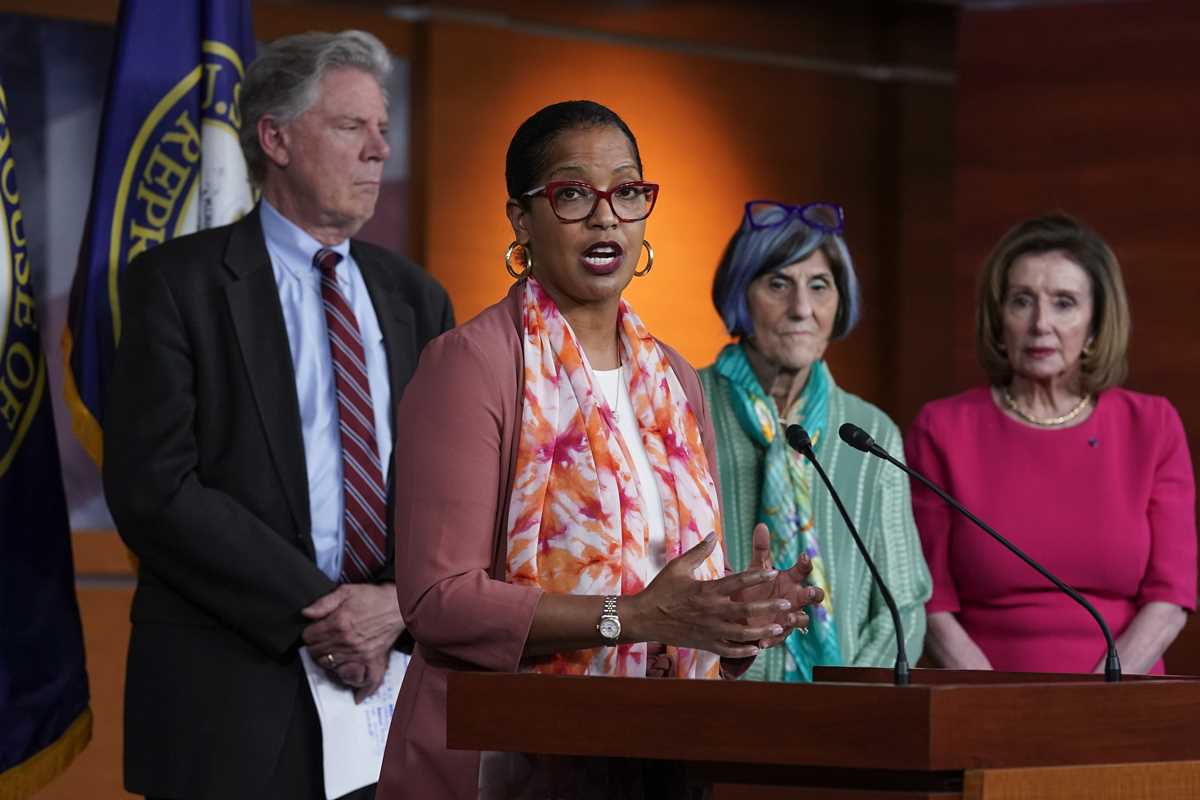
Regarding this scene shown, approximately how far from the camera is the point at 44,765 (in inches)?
131

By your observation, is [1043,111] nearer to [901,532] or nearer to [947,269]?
[947,269]

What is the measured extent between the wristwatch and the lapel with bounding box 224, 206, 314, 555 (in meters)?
1.25

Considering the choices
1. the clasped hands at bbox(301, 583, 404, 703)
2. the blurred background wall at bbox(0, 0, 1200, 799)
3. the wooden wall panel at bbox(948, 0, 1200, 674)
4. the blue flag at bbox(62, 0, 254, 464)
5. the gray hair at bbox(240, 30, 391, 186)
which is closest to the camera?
the clasped hands at bbox(301, 583, 404, 703)

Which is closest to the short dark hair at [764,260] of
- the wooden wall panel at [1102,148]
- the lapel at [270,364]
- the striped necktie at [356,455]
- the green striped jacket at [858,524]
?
the green striped jacket at [858,524]

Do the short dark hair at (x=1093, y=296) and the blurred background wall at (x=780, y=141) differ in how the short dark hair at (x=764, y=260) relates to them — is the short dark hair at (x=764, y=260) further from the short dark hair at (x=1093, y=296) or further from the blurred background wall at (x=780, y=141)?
the blurred background wall at (x=780, y=141)

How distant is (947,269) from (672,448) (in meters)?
4.34

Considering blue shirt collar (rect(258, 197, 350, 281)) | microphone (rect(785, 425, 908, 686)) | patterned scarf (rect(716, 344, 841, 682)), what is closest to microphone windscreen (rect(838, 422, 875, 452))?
microphone (rect(785, 425, 908, 686))

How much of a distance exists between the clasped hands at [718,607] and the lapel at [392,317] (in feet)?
4.42

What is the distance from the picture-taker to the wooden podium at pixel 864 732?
1610 millimetres

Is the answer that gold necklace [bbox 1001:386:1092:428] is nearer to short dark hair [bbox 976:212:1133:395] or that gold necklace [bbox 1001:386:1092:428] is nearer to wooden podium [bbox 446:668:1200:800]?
short dark hair [bbox 976:212:1133:395]

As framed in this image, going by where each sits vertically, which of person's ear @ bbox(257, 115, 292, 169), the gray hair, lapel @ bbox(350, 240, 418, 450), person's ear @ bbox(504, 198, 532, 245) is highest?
the gray hair

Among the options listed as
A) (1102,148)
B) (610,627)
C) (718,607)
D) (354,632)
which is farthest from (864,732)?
(1102,148)

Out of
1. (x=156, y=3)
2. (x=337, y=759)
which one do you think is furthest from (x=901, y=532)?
A: (x=156, y=3)

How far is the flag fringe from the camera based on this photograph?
10.7 feet
